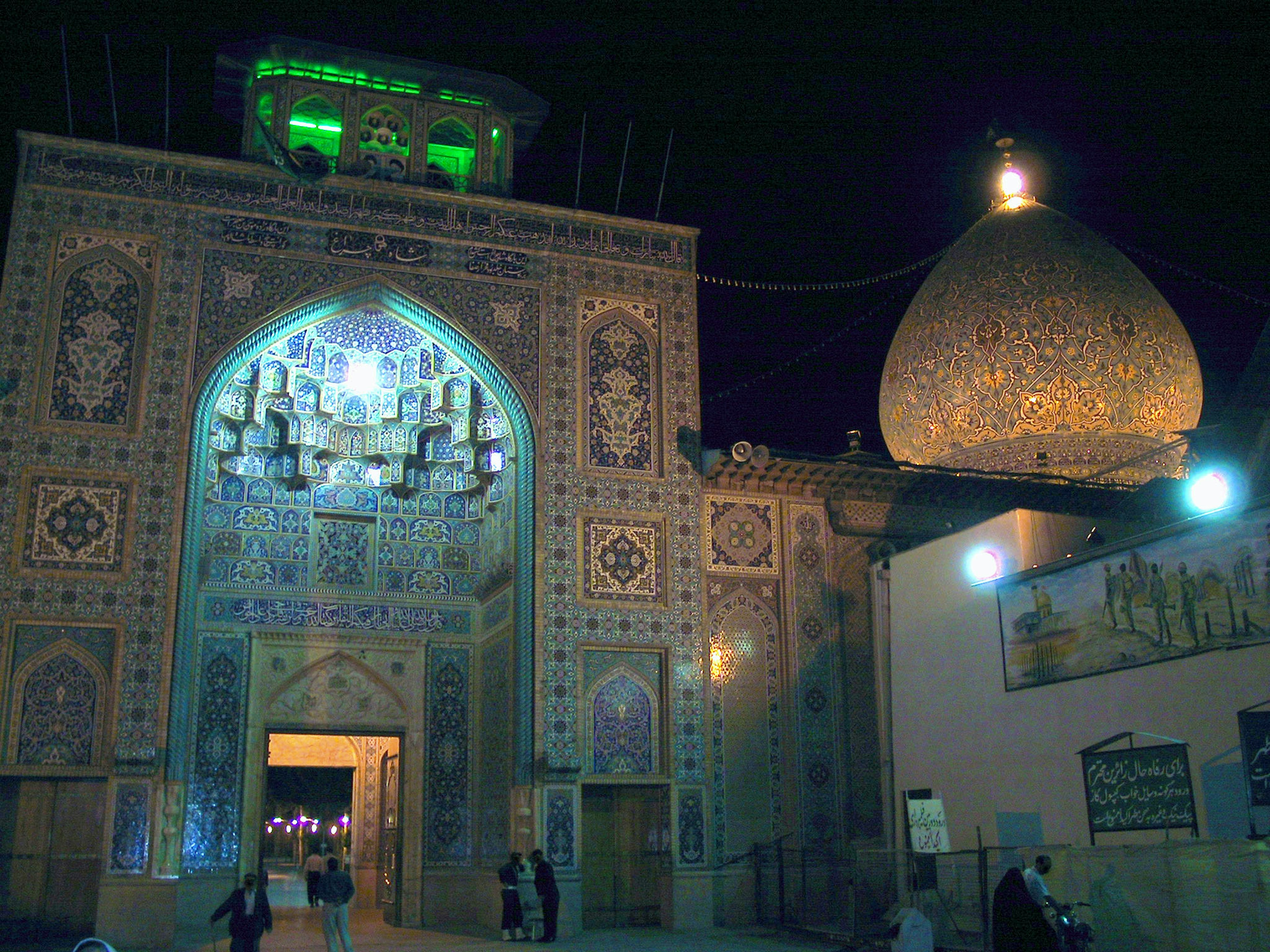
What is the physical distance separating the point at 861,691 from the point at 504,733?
152 inches

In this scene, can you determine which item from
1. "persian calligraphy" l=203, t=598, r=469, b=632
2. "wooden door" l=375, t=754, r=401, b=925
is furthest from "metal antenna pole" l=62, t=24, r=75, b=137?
"wooden door" l=375, t=754, r=401, b=925

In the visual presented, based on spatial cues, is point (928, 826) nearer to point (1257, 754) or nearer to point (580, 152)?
point (1257, 754)

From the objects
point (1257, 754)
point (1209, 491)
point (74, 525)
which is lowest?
point (1257, 754)

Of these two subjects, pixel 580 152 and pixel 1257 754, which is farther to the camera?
pixel 580 152

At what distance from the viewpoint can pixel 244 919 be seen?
841 cm

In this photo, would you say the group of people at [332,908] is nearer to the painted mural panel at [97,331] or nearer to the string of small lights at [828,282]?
the painted mural panel at [97,331]

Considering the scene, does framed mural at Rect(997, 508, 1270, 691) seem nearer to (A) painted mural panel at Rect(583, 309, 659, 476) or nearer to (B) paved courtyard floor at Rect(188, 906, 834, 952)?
(B) paved courtyard floor at Rect(188, 906, 834, 952)

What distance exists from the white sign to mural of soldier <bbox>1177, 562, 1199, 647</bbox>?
8.15ft

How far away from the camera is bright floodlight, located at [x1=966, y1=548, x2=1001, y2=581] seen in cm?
1240

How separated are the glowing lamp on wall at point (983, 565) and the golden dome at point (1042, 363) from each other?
306cm

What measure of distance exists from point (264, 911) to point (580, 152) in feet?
26.6

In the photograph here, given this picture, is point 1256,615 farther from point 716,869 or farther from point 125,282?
point 125,282

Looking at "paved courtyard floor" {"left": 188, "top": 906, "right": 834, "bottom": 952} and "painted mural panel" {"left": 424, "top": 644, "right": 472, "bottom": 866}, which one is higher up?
"painted mural panel" {"left": 424, "top": 644, "right": 472, "bottom": 866}

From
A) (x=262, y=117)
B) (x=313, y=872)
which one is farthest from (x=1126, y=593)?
(x=313, y=872)
